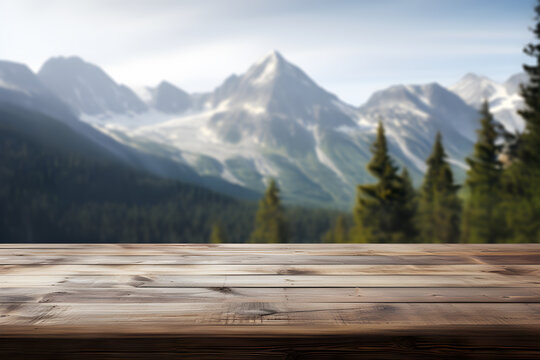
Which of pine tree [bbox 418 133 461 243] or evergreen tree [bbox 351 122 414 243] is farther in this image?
pine tree [bbox 418 133 461 243]

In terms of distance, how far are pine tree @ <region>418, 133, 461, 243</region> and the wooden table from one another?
37207mm

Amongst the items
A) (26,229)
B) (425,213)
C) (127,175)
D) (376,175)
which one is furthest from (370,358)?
(127,175)

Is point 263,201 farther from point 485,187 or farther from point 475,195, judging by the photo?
point 485,187

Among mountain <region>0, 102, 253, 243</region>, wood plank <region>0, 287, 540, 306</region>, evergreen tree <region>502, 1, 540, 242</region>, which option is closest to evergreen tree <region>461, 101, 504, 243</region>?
evergreen tree <region>502, 1, 540, 242</region>

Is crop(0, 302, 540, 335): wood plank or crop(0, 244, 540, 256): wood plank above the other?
crop(0, 244, 540, 256): wood plank

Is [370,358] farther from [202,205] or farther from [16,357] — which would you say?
[202,205]

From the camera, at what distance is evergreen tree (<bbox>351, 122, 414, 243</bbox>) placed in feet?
107

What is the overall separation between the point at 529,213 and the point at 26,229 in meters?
114

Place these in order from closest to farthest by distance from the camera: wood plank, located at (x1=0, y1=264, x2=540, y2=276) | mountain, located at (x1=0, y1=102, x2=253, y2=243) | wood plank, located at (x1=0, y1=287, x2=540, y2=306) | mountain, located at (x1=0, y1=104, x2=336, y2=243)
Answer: wood plank, located at (x1=0, y1=287, x2=540, y2=306), wood plank, located at (x1=0, y1=264, x2=540, y2=276), mountain, located at (x1=0, y1=104, x2=336, y2=243), mountain, located at (x1=0, y1=102, x2=253, y2=243)

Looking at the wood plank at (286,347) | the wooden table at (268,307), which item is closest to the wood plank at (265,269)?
the wooden table at (268,307)

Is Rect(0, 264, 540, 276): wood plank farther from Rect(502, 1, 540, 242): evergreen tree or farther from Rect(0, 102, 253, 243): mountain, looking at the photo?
Rect(0, 102, 253, 243): mountain

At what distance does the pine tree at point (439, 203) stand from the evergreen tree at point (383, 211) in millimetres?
4327

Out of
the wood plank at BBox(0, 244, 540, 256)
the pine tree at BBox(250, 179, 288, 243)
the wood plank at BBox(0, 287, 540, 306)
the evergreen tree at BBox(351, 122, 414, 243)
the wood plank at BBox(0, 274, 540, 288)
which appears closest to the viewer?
the wood plank at BBox(0, 287, 540, 306)

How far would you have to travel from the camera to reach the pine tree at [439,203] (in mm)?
38219
